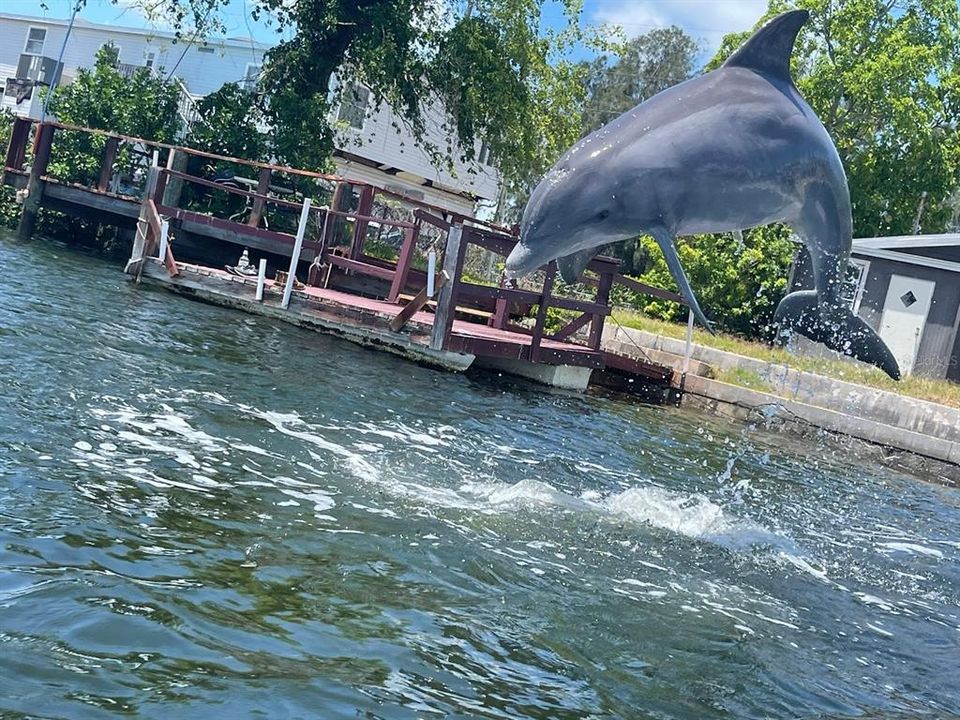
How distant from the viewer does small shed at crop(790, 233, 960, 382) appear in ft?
78.0

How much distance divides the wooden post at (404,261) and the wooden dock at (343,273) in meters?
0.03

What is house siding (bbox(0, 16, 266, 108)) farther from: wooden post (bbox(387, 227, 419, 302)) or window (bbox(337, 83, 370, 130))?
wooden post (bbox(387, 227, 419, 302))

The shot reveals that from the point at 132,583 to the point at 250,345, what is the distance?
8.89m

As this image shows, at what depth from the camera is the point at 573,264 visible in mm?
5617

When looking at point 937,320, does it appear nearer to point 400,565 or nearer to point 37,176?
point 37,176

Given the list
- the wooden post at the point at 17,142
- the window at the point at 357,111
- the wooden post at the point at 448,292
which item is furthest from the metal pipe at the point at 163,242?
the window at the point at 357,111

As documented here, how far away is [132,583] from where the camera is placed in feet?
16.2

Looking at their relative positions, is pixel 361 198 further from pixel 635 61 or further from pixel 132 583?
pixel 635 61

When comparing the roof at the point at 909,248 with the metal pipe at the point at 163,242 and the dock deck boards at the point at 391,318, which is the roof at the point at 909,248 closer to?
the dock deck boards at the point at 391,318

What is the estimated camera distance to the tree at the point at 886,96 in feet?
103

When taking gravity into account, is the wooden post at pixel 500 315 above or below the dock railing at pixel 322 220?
below

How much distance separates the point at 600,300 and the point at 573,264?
1058cm

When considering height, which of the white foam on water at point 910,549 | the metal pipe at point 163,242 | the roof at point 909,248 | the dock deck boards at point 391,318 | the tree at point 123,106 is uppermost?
the roof at point 909,248

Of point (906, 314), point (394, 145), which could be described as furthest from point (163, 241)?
point (394, 145)
